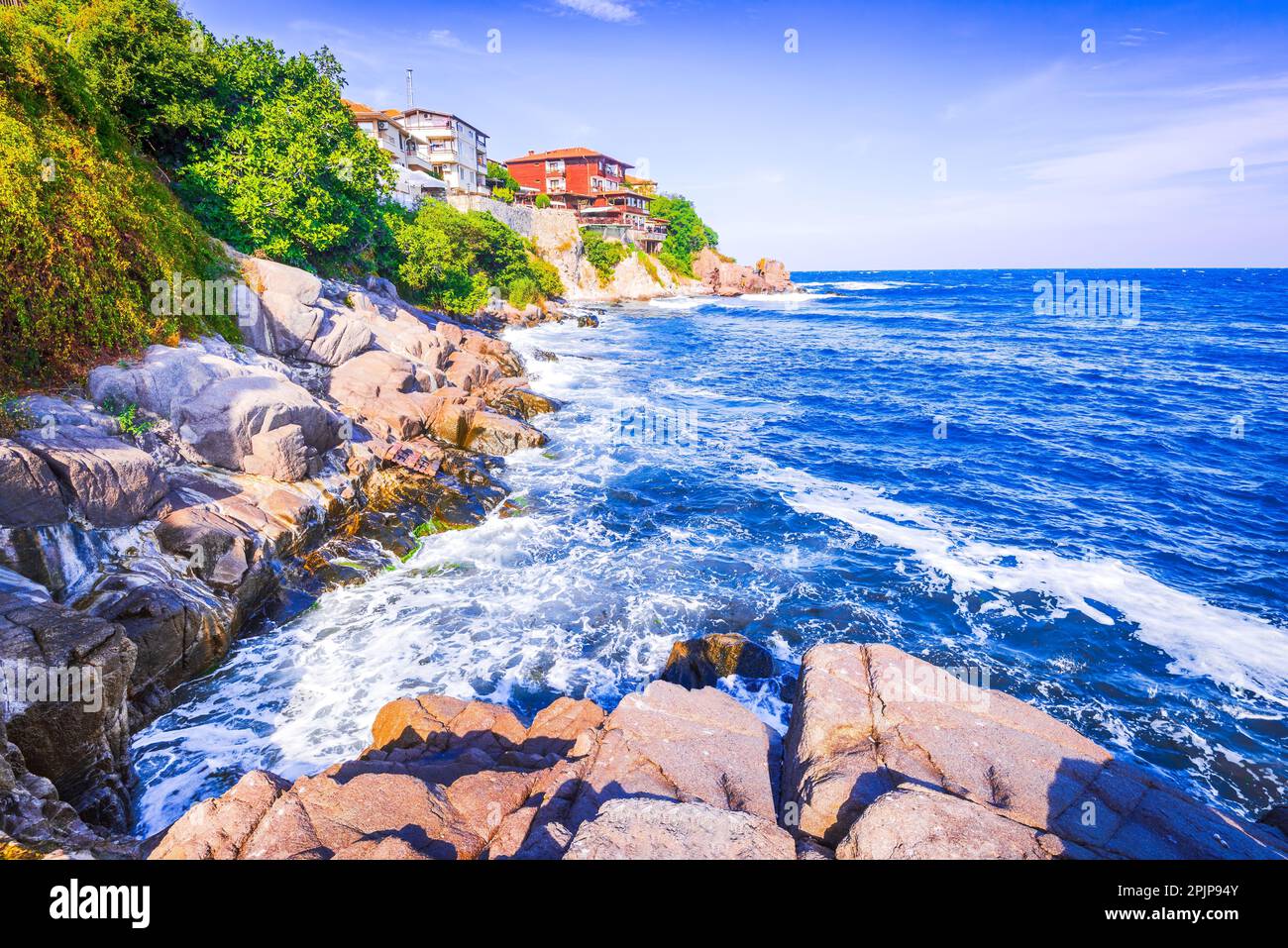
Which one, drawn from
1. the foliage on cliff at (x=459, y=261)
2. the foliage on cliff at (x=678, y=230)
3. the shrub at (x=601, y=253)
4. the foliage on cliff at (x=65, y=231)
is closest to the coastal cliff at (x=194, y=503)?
the foliage on cliff at (x=65, y=231)

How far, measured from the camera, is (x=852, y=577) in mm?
16562

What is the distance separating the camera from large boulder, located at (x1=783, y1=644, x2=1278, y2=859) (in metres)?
6.64

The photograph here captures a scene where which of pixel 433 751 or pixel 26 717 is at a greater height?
pixel 26 717

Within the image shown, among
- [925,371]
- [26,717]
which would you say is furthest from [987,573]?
[925,371]

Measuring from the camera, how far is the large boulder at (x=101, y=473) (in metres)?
10.9

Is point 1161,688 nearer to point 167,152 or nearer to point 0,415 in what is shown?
point 0,415

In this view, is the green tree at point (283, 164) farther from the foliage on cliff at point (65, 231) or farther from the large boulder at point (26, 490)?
the large boulder at point (26, 490)

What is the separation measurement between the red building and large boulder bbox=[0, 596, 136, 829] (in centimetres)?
9249

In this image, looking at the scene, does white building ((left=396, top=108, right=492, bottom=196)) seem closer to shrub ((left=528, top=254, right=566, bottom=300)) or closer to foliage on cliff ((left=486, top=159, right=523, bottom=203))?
foliage on cliff ((left=486, top=159, right=523, bottom=203))

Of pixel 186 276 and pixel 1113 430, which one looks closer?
pixel 186 276

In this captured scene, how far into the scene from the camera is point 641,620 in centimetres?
1452

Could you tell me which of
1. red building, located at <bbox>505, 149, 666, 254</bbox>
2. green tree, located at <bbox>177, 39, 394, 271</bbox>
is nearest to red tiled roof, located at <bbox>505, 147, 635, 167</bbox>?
red building, located at <bbox>505, 149, 666, 254</bbox>

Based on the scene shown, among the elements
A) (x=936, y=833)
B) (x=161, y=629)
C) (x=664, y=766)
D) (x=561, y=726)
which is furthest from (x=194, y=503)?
(x=936, y=833)
